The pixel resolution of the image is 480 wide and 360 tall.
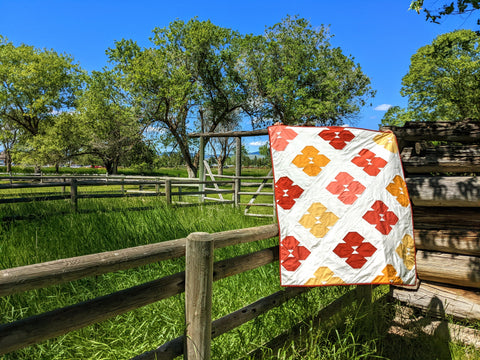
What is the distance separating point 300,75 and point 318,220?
2041 centimetres

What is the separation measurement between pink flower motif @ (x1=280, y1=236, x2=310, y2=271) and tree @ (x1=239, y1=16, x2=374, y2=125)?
18.4 metres

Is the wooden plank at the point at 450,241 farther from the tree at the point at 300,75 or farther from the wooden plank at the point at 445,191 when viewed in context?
the tree at the point at 300,75

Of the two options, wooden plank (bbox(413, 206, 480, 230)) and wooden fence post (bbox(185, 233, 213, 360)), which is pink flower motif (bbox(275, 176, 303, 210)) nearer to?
wooden fence post (bbox(185, 233, 213, 360))

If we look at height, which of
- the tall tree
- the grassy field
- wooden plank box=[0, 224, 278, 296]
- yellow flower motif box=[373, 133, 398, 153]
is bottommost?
the grassy field

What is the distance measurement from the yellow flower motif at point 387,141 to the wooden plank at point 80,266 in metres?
1.59

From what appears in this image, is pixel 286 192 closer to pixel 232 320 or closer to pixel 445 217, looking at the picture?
pixel 232 320

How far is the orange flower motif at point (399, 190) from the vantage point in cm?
259

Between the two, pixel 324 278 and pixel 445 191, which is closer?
pixel 324 278

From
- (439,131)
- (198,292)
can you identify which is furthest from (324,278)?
(439,131)

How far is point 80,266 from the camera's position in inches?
56.6

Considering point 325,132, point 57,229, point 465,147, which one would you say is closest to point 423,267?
point 465,147

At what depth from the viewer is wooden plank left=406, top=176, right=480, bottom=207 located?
3326 mm

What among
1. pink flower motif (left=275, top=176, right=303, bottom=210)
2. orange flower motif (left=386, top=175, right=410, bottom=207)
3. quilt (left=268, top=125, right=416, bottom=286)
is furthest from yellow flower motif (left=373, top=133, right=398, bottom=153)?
pink flower motif (left=275, top=176, right=303, bottom=210)

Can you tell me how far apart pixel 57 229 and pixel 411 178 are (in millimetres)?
4656
